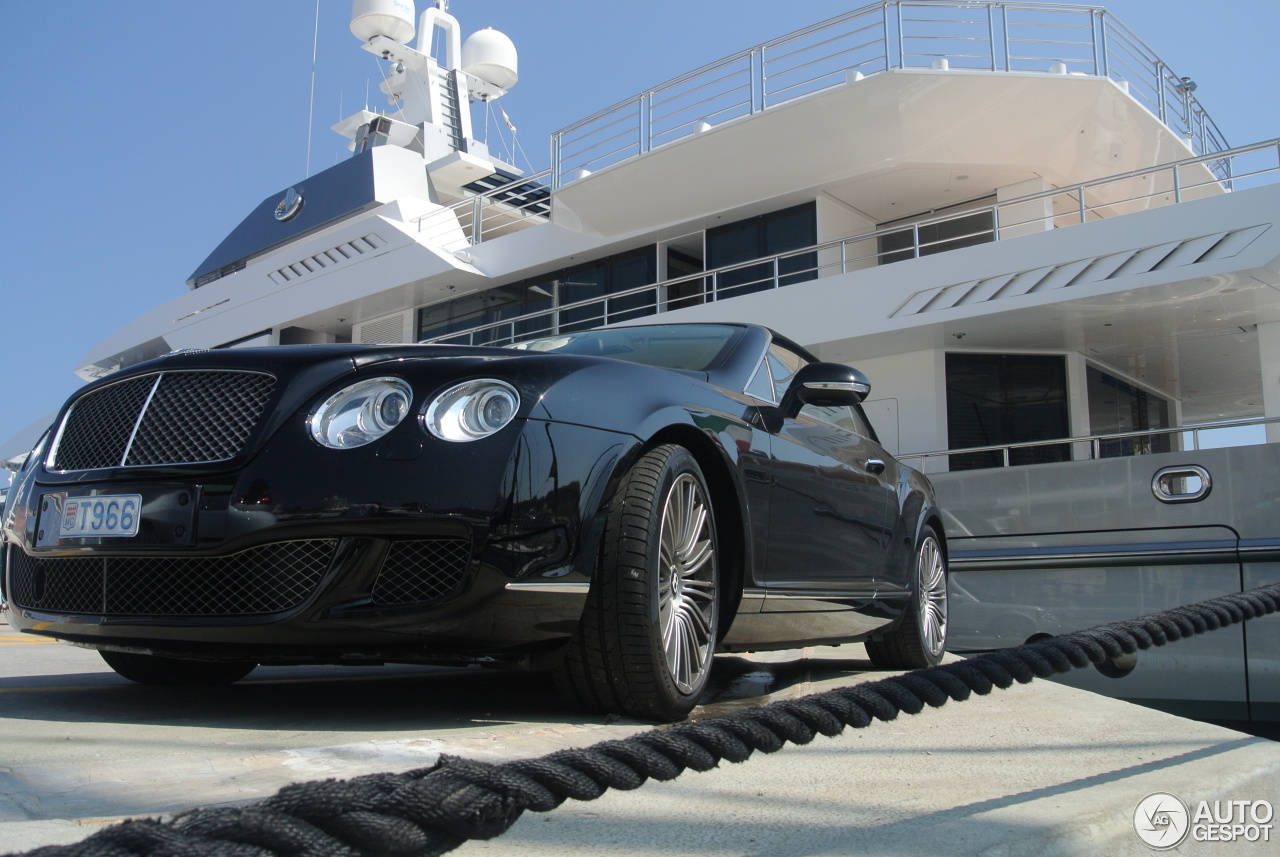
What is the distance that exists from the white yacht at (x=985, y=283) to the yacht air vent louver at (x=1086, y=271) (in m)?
0.02

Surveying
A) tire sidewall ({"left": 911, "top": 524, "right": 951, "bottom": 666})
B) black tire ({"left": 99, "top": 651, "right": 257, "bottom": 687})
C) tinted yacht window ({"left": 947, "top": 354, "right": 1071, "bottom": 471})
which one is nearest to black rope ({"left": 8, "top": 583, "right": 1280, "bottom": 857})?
black tire ({"left": 99, "top": 651, "right": 257, "bottom": 687})

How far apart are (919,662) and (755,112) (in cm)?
874

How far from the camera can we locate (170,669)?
337cm

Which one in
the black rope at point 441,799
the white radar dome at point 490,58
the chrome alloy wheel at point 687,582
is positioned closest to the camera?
the black rope at point 441,799

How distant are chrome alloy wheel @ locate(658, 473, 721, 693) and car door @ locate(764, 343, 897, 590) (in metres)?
0.33

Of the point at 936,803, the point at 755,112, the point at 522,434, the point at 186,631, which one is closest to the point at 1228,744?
the point at 936,803

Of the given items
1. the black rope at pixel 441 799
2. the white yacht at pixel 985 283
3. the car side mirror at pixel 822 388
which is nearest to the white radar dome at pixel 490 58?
the white yacht at pixel 985 283

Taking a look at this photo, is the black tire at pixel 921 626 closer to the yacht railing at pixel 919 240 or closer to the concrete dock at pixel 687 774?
the concrete dock at pixel 687 774

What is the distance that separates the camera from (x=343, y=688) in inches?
136

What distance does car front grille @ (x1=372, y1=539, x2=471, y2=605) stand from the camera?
92.0 inches

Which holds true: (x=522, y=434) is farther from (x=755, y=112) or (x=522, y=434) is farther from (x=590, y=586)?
(x=755, y=112)

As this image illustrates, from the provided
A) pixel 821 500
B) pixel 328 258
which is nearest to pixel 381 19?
pixel 328 258

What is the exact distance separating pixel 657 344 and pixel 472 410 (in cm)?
138

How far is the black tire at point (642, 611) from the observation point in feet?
8.13
